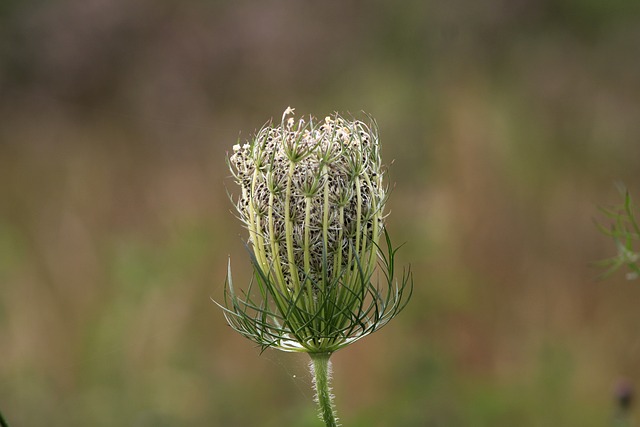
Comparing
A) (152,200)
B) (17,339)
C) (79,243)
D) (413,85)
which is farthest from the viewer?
(152,200)

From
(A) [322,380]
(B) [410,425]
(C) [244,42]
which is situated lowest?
(A) [322,380]

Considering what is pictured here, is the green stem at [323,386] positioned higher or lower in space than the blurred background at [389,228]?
lower

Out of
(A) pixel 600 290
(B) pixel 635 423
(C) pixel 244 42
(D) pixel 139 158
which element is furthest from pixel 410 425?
(C) pixel 244 42

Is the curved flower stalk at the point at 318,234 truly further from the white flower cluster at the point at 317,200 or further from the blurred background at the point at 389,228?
the blurred background at the point at 389,228

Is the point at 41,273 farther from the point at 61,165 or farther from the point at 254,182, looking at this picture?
the point at 254,182

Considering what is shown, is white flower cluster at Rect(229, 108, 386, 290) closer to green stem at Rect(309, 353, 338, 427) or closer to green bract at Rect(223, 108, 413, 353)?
green bract at Rect(223, 108, 413, 353)

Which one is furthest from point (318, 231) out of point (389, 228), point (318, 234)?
point (389, 228)

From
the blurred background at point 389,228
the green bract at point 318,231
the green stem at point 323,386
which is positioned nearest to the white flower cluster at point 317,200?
the green bract at point 318,231

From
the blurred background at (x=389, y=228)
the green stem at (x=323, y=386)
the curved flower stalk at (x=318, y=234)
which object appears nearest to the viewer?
the green stem at (x=323, y=386)
